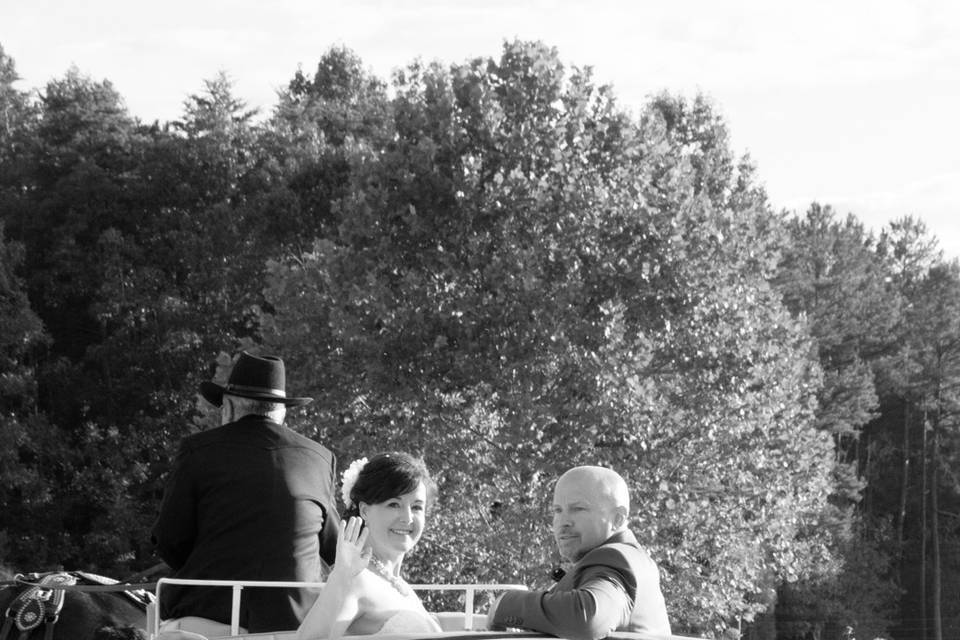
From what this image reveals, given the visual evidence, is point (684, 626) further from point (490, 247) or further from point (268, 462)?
point (268, 462)

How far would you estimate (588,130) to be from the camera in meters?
21.9

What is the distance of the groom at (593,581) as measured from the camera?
4246 mm

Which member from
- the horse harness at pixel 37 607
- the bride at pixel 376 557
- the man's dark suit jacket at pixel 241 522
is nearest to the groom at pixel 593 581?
the bride at pixel 376 557

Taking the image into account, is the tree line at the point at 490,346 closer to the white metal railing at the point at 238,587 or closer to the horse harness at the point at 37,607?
the horse harness at the point at 37,607

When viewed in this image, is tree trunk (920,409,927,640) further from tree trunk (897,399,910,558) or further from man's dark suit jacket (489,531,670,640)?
man's dark suit jacket (489,531,670,640)

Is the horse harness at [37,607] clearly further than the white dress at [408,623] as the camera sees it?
Yes

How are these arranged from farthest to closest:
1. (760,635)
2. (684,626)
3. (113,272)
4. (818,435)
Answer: (760,635), (113,272), (818,435), (684,626)

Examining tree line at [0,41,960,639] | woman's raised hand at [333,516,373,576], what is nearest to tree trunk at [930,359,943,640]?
tree line at [0,41,960,639]

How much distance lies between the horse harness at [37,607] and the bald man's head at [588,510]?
349 cm

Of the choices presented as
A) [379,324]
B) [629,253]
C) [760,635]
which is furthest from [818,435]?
[760,635]

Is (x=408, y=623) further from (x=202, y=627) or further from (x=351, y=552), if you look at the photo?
(x=202, y=627)

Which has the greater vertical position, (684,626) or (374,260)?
(374,260)

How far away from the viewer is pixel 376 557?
508cm

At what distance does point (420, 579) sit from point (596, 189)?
560cm
